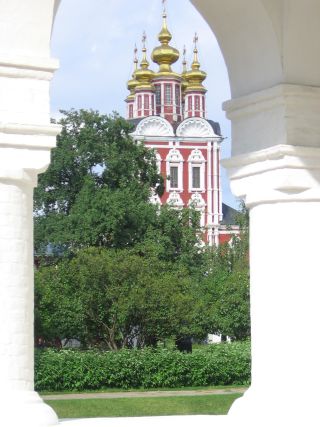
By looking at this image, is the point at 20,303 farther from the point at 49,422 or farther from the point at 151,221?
the point at 151,221

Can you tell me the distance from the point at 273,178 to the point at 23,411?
3.19 meters

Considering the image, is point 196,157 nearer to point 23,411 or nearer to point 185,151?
point 185,151

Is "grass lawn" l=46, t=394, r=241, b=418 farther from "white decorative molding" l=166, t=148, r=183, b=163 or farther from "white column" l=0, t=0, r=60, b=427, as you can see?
"white decorative molding" l=166, t=148, r=183, b=163

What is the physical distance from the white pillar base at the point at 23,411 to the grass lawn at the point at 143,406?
62.4 feet

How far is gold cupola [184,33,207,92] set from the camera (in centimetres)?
11094

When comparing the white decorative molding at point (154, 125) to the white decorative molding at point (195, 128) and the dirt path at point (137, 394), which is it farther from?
the dirt path at point (137, 394)

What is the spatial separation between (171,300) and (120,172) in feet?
59.3

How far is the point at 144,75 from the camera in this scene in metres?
111

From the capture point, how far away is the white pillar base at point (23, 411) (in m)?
8.63

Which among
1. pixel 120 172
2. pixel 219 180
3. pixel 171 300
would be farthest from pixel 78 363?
pixel 219 180

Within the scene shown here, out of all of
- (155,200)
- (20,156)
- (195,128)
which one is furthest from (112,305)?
(195,128)

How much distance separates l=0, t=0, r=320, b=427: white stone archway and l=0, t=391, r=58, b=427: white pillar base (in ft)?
0.61

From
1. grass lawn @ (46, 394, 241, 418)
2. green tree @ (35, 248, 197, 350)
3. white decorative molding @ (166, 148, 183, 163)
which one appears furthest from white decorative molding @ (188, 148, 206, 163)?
grass lawn @ (46, 394, 241, 418)

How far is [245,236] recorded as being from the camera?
68438mm
